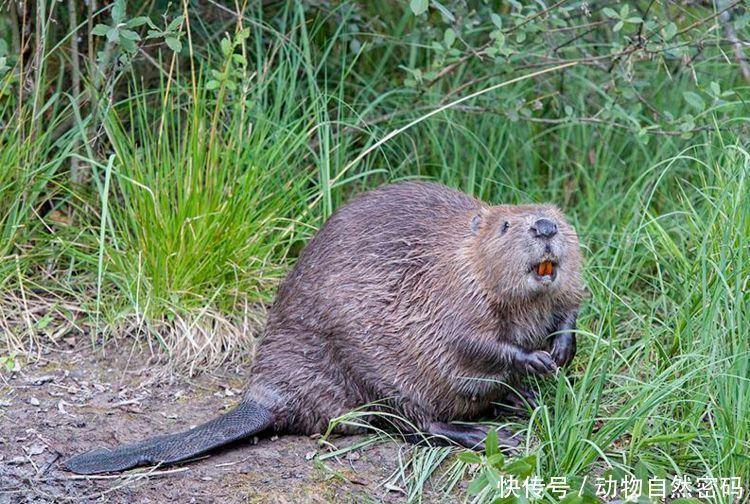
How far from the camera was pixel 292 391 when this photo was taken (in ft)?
11.4

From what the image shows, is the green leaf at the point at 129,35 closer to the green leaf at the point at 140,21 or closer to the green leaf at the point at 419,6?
the green leaf at the point at 140,21

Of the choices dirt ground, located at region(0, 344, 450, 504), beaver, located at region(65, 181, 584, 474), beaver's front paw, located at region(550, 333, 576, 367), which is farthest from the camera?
beaver's front paw, located at region(550, 333, 576, 367)

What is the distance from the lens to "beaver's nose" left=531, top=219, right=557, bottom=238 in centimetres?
311

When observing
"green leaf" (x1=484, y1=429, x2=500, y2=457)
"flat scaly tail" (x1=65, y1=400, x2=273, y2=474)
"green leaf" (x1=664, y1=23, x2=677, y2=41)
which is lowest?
"flat scaly tail" (x1=65, y1=400, x2=273, y2=474)

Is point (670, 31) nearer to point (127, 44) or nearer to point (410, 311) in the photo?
point (410, 311)

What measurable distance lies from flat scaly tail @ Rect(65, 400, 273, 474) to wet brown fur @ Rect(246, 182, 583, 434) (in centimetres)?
10

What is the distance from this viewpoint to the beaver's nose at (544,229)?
10.2ft

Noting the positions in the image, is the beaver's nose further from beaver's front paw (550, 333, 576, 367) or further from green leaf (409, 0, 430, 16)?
green leaf (409, 0, 430, 16)

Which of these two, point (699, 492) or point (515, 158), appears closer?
point (699, 492)

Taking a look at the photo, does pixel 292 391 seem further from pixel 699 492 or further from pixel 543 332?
pixel 699 492

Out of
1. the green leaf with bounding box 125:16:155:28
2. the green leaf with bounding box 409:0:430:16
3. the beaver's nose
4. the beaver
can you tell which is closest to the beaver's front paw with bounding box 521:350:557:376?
the beaver

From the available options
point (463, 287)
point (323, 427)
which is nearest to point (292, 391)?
point (323, 427)

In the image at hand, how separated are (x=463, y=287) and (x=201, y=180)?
44.0 inches

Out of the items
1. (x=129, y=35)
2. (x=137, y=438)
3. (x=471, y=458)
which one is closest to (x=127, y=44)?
(x=129, y=35)
